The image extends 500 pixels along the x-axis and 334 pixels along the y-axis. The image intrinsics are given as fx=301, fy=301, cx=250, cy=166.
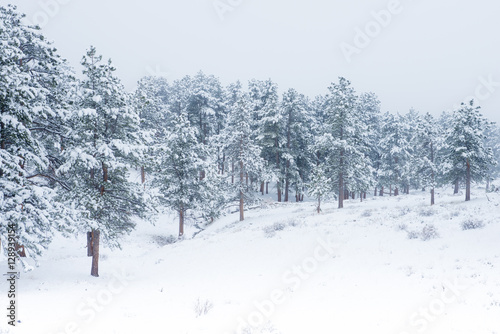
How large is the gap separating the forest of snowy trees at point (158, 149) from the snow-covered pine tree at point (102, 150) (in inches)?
2.0

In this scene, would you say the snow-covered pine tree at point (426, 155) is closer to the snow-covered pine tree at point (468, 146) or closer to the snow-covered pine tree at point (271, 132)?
the snow-covered pine tree at point (468, 146)

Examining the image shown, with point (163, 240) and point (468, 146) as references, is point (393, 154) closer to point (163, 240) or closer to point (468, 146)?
point (468, 146)

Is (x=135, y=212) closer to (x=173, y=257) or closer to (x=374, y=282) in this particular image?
(x=173, y=257)

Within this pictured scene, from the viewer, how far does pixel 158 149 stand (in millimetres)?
24859

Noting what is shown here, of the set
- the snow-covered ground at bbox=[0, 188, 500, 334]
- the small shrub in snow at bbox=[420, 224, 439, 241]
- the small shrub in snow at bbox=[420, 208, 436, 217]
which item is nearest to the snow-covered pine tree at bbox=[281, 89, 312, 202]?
the small shrub in snow at bbox=[420, 208, 436, 217]

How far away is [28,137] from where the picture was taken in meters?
9.71

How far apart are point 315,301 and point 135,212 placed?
928cm

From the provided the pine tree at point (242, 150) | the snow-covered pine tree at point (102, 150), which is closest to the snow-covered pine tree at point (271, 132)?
the pine tree at point (242, 150)

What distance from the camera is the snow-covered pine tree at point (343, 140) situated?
28.8 meters

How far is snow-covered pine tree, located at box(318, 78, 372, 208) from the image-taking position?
28828 millimetres

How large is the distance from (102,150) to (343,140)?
22045mm

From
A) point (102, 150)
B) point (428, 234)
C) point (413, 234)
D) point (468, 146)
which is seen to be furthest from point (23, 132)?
point (468, 146)

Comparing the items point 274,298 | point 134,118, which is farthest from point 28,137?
point 274,298

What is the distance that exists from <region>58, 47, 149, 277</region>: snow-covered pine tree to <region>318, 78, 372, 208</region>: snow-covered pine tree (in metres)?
20.0
